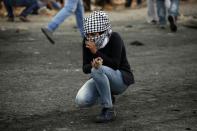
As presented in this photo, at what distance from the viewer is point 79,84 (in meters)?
8.05

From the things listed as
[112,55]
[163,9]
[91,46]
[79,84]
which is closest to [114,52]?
[112,55]

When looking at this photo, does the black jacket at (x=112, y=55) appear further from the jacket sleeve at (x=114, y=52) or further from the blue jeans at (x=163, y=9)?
the blue jeans at (x=163, y=9)

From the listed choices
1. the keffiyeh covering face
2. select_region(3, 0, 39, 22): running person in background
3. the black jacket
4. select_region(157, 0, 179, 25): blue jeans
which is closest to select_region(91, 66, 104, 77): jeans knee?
the black jacket

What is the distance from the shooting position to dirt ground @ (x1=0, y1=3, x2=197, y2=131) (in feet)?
19.5

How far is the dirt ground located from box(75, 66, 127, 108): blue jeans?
0.80ft

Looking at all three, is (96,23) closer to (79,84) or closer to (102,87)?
(102,87)

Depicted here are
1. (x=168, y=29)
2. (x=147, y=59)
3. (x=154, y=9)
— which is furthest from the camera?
(x=154, y=9)

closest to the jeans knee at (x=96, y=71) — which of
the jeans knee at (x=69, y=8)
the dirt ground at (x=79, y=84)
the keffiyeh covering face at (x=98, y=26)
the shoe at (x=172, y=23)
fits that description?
the keffiyeh covering face at (x=98, y=26)

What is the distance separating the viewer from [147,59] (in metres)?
10.1

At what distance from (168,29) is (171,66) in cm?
546

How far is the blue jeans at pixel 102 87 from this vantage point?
5.77 meters

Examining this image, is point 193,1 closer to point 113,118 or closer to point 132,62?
point 132,62

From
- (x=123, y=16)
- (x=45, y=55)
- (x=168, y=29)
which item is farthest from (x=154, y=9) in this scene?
(x=45, y=55)

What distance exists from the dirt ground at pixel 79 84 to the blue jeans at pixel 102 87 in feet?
0.80
